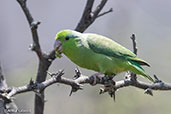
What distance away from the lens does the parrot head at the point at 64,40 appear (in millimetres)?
3832

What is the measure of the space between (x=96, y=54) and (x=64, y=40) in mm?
369

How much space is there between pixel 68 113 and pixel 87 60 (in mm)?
3172

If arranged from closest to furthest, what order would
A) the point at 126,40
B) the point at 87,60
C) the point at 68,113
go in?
the point at 87,60, the point at 68,113, the point at 126,40

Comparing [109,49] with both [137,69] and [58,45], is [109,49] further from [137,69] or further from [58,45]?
[58,45]

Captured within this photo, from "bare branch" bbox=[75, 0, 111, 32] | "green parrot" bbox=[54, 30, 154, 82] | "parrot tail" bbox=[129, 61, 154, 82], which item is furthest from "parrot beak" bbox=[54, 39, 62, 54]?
"parrot tail" bbox=[129, 61, 154, 82]

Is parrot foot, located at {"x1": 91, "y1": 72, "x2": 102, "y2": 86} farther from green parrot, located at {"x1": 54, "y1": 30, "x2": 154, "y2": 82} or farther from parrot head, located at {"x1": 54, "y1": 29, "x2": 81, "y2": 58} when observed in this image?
parrot head, located at {"x1": 54, "y1": 29, "x2": 81, "y2": 58}

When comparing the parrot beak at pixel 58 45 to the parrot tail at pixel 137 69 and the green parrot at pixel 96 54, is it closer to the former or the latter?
the green parrot at pixel 96 54

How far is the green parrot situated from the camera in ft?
12.2

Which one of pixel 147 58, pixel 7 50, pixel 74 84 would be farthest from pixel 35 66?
pixel 74 84

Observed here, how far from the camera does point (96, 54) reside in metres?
3.80

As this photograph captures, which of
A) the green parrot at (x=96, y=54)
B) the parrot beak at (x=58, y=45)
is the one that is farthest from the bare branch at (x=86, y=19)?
the parrot beak at (x=58, y=45)

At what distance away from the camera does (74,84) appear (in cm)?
288

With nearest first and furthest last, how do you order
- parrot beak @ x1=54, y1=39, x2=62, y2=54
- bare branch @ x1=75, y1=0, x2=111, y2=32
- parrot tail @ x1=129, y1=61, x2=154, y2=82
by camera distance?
1. parrot tail @ x1=129, y1=61, x2=154, y2=82
2. parrot beak @ x1=54, y1=39, x2=62, y2=54
3. bare branch @ x1=75, y1=0, x2=111, y2=32

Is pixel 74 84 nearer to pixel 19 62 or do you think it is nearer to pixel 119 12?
pixel 19 62
